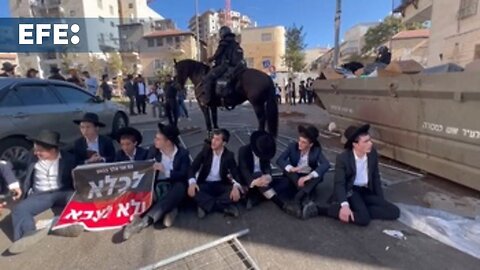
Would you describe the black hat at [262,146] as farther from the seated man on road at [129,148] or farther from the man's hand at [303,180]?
the seated man on road at [129,148]

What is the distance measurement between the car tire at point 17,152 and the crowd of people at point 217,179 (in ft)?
2.39

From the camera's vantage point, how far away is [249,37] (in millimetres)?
45188

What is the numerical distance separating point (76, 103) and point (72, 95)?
0.56 ft

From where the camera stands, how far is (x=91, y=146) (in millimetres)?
3957

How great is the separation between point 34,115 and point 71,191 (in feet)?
5.78

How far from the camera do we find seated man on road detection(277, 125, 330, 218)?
3.37 m

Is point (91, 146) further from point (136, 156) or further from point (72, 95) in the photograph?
point (72, 95)

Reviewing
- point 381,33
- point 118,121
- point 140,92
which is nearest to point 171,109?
point 118,121

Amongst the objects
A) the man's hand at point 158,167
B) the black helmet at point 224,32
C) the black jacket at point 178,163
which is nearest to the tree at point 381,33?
the black helmet at point 224,32

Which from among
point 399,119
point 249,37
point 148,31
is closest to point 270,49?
point 249,37

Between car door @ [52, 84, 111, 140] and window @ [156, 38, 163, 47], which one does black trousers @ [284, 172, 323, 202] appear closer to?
car door @ [52, 84, 111, 140]

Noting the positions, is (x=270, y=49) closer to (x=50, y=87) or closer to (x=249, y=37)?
(x=249, y=37)

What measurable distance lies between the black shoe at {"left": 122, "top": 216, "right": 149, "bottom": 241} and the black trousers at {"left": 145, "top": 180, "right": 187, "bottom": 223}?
8 cm

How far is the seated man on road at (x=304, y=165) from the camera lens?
337cm
